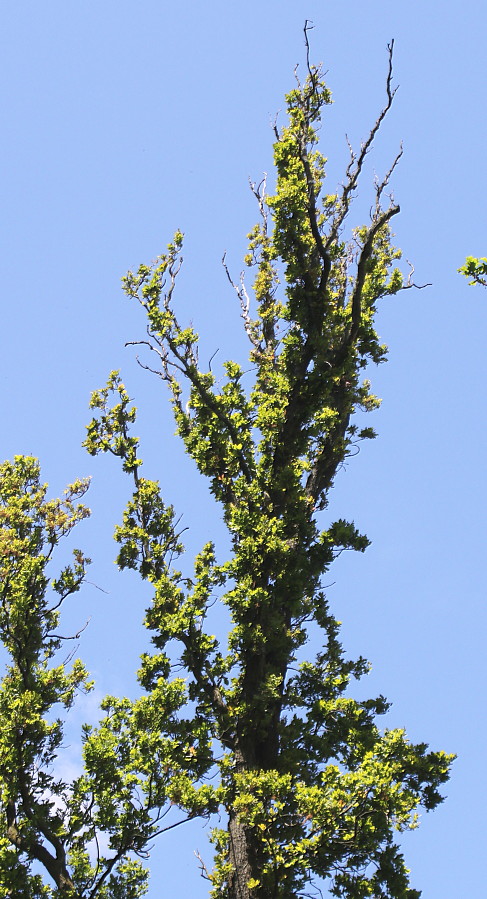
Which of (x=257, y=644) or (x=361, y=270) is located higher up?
(x=361, y=270)

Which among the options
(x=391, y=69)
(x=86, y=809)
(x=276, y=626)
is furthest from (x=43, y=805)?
(x=391, y=69)

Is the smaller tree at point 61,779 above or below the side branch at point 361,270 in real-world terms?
below

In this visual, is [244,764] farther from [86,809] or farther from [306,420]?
[306,420]

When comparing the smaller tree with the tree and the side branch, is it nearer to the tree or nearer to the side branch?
the tree

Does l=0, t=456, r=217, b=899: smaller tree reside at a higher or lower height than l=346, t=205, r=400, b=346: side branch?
lower

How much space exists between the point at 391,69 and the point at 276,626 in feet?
31.4

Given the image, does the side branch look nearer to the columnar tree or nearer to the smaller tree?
the columnar tree

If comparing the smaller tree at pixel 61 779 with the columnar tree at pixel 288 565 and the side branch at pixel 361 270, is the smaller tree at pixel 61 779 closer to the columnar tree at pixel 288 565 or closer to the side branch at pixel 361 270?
the columnar tree at pixel 288 565

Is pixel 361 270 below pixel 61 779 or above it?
above

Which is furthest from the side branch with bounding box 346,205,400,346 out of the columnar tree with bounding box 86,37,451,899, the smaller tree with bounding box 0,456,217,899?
the smaller tree with bounding box 0,456,217,899

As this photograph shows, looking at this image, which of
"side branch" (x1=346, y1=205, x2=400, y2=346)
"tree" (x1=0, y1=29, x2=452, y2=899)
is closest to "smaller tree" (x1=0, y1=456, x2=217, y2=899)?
"tree" (x1=0, y1=29, x2=452, y2=899)

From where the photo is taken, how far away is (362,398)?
17.4m

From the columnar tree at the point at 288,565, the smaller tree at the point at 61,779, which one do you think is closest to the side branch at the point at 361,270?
the columnar tree at the point at 288,565

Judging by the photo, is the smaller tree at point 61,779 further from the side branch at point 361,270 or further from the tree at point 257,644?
the side branch at point 361,270
